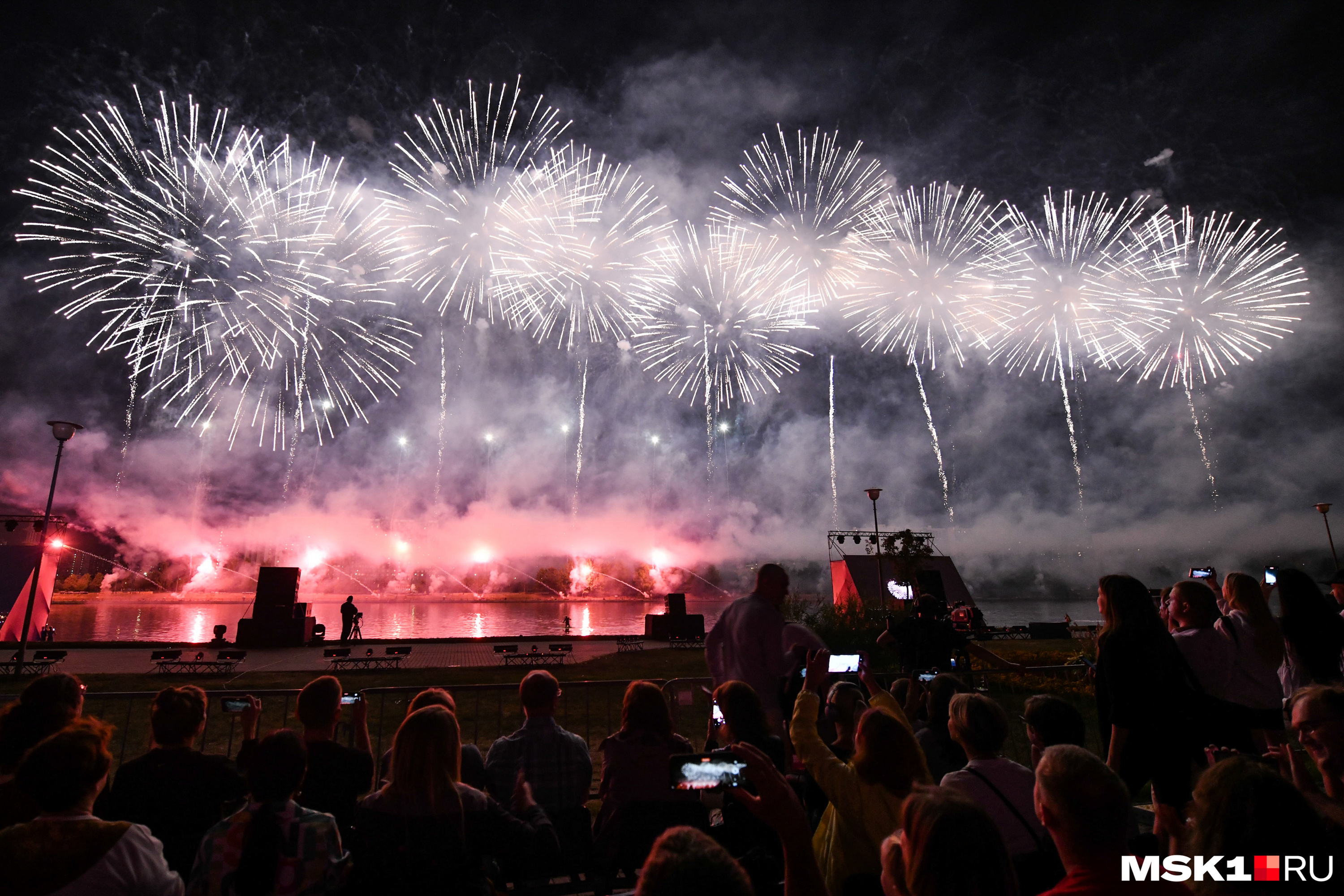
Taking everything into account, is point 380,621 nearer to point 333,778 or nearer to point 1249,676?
point 333,778

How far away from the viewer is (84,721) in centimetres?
311

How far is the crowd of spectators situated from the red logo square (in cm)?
3

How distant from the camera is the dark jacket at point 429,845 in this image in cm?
284

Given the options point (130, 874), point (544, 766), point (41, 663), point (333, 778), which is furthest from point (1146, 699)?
point (41, 663)

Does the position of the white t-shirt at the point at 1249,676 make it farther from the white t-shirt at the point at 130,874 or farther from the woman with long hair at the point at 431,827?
the white t-shirt at the point at 130,874

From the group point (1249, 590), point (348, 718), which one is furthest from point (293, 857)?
point (348, 718)

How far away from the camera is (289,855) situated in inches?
114

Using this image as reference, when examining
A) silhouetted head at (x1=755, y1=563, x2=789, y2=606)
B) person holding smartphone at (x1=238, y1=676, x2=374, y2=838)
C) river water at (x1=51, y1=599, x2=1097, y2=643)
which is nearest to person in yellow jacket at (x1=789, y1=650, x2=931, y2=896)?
silhouetted head at (x1=755, y1=563, x2=789, y2=606)

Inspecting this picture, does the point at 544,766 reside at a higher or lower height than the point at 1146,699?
lower

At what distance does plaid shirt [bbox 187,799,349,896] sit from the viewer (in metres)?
2.82

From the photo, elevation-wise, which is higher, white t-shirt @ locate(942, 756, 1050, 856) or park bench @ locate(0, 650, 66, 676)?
white t-shirt @ locate(942, 756, 1050, 856)

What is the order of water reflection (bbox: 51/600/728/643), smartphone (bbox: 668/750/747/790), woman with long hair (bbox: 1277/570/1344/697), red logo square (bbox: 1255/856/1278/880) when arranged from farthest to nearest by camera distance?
water reflection (bbox: 51/600/728/643) → woman with long hair (bbox: 1277/570/1344/697) → smartphone (bbox: 668/750/747/790) → red logo square (bbox: 1255/856/1278/880)

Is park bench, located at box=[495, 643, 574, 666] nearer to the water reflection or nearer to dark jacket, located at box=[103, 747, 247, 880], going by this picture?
the water reflection

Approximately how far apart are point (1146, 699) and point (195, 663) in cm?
2480
